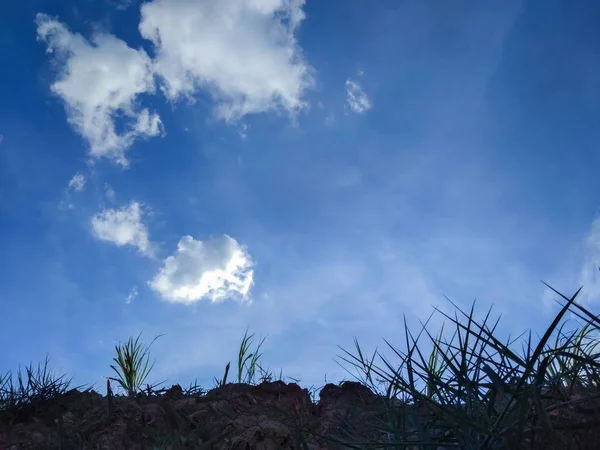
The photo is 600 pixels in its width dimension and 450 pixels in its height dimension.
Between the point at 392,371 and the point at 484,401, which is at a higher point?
the point at 392,371

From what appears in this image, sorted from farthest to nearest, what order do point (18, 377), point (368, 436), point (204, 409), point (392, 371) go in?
point (18, 377), point (204, 409), point (368, 436), point (392, 371)

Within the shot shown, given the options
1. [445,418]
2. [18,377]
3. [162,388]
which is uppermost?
[18,377]

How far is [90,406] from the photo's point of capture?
347cm

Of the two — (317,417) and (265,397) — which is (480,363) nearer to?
(317,417)

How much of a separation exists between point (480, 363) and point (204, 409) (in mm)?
1803

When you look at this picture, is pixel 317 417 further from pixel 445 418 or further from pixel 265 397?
pixel 445 418

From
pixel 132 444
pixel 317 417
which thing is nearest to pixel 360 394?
pixel 317 417

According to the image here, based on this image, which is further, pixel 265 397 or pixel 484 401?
pixel 265 397

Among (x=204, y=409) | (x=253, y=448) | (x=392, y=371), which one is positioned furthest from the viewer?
(x=204, y=409)

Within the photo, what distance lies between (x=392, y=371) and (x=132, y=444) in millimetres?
1631

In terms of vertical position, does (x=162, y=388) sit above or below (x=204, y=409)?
above

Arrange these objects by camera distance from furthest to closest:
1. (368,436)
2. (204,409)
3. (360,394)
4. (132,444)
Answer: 1. (360,394)
2. (204,409)
3. (132,444)
4. (368,436)

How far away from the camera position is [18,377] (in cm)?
399

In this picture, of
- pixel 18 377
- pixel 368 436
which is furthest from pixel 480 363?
pixel 18 377
